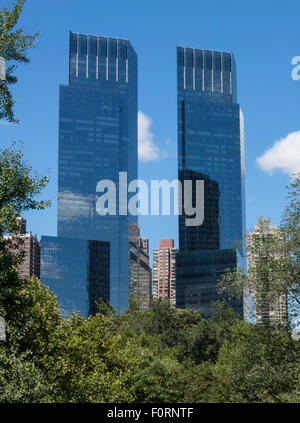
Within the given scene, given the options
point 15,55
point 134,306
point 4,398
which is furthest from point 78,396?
point 134,306

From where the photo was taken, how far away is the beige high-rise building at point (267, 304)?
33344mm

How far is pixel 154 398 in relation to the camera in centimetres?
6222

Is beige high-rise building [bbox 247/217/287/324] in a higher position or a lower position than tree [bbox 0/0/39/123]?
lower

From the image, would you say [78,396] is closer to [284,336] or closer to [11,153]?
[284,336]

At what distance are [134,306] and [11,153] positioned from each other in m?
107

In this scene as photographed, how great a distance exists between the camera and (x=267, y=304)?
33.0 metres

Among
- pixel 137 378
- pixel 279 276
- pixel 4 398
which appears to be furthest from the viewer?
pixel 137 378

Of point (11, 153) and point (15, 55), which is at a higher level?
point (15, 55)

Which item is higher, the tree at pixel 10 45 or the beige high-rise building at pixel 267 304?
the tree at pixel 10 45

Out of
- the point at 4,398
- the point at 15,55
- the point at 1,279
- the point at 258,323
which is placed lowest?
the point at 4,398

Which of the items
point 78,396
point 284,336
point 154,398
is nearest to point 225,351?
point 154,398

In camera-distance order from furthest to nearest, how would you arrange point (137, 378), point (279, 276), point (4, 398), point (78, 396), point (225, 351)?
point (225, 351)
point (137, 378)
point (78, 396)
point (279, 276)
point (4, 398)

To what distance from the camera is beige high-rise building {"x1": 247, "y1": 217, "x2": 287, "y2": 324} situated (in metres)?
33.3

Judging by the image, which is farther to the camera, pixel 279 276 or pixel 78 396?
pixel 78 396
